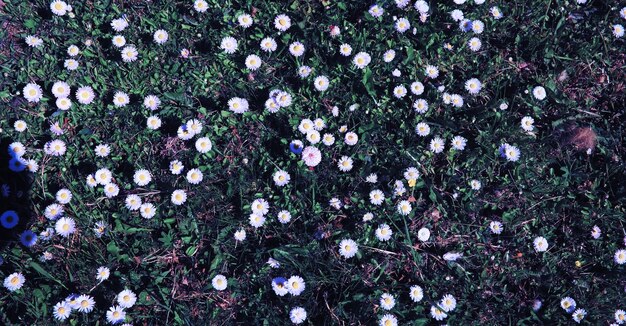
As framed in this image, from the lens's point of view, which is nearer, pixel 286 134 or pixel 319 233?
pixel 319 233

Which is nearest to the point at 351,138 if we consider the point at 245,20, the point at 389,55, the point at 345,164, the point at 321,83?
the point at 345,164

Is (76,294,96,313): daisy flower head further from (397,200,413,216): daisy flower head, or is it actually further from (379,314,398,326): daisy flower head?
(397,200,413,216): daisy flower head

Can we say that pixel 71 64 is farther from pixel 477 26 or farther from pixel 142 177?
pixel 477 26

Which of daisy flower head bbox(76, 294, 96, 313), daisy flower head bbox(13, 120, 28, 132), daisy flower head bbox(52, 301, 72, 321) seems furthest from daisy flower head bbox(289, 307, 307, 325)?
daisy flower head bbox(13, 120, 28, 132)

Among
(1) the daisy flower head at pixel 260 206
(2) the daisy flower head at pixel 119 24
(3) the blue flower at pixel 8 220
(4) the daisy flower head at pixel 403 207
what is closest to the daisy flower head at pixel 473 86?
(4) the daisy flower head at pixel 403 207

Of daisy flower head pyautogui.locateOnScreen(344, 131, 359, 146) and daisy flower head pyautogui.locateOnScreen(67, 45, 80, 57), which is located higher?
daisy flower head pyautogui.locateOnScreen(67, 45, 80, 57)

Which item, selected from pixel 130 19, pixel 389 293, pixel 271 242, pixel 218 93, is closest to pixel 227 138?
pixel 218 93

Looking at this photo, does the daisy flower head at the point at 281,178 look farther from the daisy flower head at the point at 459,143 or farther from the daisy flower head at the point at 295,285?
the daisy flower head at the point at 459,143

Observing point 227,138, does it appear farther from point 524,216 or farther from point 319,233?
point 524,216
